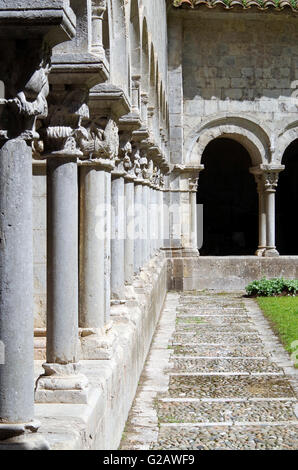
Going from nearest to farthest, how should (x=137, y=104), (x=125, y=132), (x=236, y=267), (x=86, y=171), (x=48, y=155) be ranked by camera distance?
(x=48, y=155) → (x=86, y=171) → (x=125, y=132) → (x=137, y=104) → (x=236, y=267)

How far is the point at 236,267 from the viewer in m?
17.9

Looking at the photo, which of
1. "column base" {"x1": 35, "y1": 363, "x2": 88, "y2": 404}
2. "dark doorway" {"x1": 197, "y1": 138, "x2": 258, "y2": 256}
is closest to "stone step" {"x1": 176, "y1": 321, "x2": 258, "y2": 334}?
"column base" {"x1": 35, "y1": 363, "x2": 88, "y2": 404}

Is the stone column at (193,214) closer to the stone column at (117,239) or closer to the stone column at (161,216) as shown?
the stone column at (161,216)

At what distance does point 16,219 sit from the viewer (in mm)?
3418

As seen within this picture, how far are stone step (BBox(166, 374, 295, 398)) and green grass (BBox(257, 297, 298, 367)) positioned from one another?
1.56 metres

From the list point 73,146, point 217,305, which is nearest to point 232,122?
point 217,305

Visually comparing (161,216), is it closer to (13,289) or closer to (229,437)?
(229,437)

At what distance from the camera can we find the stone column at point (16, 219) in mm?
3389

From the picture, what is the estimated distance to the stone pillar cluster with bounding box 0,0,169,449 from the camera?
340 cm

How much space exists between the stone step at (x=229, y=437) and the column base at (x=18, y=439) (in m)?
2.43

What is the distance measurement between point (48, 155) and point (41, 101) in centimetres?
119

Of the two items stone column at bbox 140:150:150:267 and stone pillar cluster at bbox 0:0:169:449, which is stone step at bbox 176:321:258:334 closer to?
stone column at bbox 140:150:150:267
